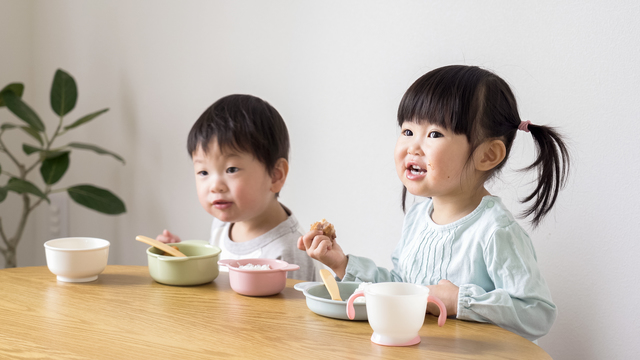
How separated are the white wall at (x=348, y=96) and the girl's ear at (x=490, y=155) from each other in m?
0.30

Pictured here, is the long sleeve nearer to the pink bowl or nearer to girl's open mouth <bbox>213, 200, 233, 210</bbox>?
the pink bowl

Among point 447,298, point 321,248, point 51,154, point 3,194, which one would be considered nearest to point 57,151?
point 51,154

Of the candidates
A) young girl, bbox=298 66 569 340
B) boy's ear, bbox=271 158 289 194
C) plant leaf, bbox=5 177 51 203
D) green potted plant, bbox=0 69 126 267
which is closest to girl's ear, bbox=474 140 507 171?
young girl, bbox=298 66 569 340

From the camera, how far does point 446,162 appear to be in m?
1.06

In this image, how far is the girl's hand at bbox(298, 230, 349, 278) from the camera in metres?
1.05

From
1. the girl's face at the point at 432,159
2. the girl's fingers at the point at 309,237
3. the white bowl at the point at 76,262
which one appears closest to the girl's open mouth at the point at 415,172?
the girl's face at the point at 432,159

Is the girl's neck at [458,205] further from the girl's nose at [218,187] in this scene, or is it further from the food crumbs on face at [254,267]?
the girl's nose at [218,187]

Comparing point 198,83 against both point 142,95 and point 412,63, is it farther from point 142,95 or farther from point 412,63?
point 412,63

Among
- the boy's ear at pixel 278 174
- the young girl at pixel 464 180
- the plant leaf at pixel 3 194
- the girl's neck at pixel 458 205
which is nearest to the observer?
the young girl at pixel 464 180

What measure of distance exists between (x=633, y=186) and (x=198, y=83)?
1.63m

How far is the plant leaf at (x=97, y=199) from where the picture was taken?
228cm

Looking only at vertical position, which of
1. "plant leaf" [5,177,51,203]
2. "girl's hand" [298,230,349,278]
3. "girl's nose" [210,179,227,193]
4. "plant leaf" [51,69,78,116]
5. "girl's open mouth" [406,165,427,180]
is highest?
"plant leaf" [51,69,78,116]

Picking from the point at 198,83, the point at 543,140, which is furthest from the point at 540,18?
the point at 198,83

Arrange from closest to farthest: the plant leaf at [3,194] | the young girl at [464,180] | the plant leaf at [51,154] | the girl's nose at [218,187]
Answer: the young girl at [464,180] < the girl's nose at [218,187] < the plant leaf at [3,194] < the plant leaf at [51,154]
